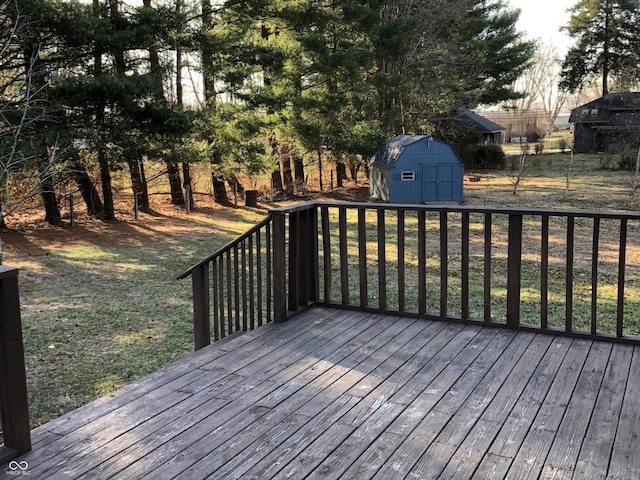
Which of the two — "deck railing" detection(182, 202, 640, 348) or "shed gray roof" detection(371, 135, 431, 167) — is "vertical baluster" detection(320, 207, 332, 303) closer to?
"deck railing" detection(182, 202, 640, 348)

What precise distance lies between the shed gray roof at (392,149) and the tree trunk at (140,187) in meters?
6.74

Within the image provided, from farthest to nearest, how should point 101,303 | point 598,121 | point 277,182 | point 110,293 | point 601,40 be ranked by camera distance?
point 598,121 → point 601,40 → point 277,182 → point 110,293 → point 101,303

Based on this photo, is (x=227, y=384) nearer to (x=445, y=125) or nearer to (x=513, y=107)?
(x=445, y=125)

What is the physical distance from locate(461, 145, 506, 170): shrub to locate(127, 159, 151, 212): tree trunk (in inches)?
746

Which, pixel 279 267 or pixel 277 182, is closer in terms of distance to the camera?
pixel 279 267

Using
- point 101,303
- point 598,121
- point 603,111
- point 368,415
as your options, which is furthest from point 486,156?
point 368,415

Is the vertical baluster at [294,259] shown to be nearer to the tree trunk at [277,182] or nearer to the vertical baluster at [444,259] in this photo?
the vertical baluster at [444,259]

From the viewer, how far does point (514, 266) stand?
12.0ft

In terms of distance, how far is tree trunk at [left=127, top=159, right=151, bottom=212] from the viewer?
14.8 meters

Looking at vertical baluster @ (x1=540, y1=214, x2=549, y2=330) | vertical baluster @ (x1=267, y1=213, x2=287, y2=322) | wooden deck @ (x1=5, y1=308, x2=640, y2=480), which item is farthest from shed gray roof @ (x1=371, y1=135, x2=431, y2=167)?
wooden deck @ (x1=5, y1=308, x2=640, y2=480)

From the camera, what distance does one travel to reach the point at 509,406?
2.64 m

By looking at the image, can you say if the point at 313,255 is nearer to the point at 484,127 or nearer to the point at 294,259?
the point at 294,259

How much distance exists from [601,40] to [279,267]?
1435 inches

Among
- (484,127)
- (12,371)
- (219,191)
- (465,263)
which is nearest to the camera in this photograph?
(12,371)
